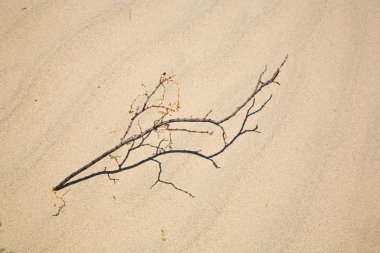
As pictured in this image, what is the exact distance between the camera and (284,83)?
1590 millimetres

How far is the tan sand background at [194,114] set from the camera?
1.27 metres

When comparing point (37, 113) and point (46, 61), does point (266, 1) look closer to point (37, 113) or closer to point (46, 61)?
point (46, 61)

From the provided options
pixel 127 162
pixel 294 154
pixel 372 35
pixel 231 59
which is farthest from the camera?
pixel 372 35

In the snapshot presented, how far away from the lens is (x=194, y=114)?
146 centimetres

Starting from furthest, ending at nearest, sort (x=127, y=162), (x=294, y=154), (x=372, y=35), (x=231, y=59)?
(x=372, y=35)
(x=231, y=59)
(x=294, y=154)
(x=127, y=162)

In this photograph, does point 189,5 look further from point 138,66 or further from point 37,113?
point 37,113

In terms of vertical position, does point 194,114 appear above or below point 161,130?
above

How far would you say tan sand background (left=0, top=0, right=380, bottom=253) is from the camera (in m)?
1.27

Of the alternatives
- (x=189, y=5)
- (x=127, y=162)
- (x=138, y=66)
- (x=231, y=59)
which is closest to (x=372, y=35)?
(x=231, y=59)

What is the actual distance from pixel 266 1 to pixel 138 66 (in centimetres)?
81

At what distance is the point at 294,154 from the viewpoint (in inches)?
57.2

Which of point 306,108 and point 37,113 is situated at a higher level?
point 306,108

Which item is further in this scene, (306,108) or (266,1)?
(266,1)

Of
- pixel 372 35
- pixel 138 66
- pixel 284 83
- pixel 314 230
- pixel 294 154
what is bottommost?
pixel 314 230
